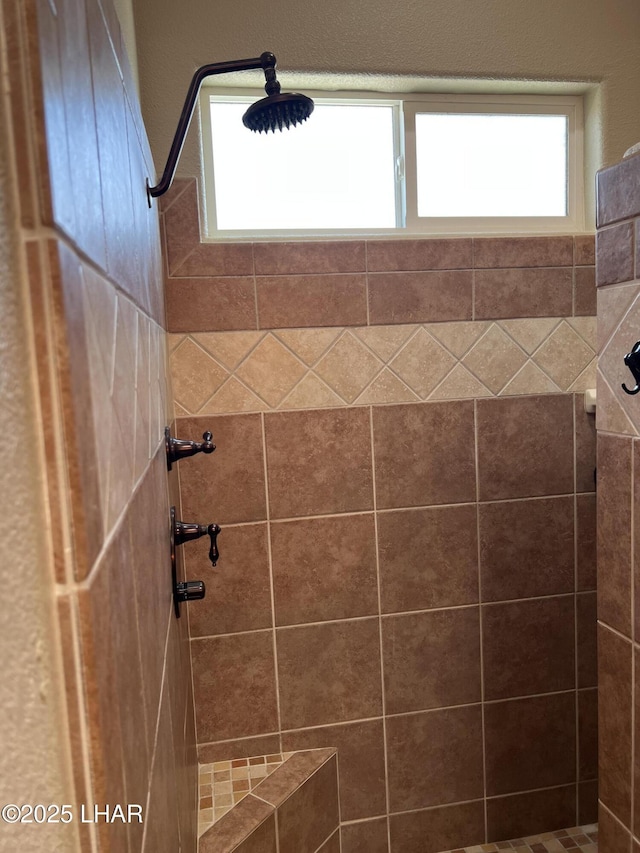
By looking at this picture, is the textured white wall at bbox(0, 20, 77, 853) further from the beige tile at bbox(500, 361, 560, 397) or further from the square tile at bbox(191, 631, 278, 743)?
the beige tile at bbox(500, 361, 560, 397)

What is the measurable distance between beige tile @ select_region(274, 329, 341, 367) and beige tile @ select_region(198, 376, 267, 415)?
16cm

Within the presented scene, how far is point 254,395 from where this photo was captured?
1615 millimetres

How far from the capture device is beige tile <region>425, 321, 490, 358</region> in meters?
1.69

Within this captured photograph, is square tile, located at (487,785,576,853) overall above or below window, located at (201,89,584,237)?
below

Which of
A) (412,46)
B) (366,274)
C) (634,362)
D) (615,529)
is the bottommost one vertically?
(615,529)

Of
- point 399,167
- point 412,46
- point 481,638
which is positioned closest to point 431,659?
point 481,638

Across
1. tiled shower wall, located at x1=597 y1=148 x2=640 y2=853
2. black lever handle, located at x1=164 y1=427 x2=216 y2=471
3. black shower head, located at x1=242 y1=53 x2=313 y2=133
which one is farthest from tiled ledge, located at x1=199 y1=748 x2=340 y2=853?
black shower head, located at x1=242 y1=53 x2=313 y2=133

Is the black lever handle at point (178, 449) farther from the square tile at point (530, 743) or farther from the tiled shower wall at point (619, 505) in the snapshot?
the square tile at point (530, 743)

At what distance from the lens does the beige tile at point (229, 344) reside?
158 cm

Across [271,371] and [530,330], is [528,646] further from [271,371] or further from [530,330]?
[271,371]

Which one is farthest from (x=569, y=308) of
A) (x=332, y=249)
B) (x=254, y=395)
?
(x=254, y=395)

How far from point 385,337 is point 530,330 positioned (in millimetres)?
Answer: 418

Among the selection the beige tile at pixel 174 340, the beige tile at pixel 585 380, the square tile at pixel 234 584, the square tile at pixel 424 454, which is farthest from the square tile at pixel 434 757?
the beige tile at pixel 174 340

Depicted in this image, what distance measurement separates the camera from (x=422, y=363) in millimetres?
1683
